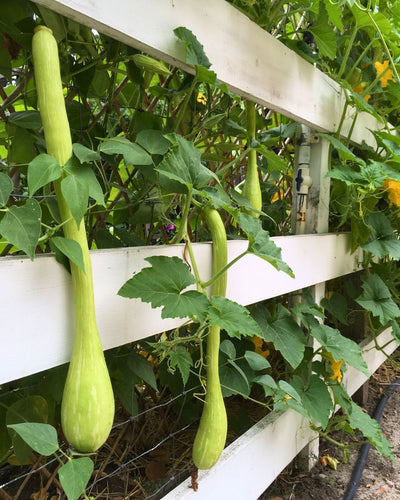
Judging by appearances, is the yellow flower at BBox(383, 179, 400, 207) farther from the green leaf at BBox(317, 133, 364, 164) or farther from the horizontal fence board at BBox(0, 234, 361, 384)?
the horizontal fence board at BBox(0, 234, 361, 384)

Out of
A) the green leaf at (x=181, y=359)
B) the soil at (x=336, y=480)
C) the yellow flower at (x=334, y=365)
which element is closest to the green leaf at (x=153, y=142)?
the green leaf at (x=181, y=359)

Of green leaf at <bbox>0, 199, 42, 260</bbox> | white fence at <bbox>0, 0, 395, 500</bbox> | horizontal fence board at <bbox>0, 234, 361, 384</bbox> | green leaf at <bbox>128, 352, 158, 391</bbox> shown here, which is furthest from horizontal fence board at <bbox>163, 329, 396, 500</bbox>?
green leaf at <bbox>0, 199, 42, 260</bbox>

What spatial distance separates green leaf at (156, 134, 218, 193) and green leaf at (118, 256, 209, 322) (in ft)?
0.37

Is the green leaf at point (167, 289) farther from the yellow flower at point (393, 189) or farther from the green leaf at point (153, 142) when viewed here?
the yellow flower at point (393, 189)

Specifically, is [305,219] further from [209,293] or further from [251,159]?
[209,293]

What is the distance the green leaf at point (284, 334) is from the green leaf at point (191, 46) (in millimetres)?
552

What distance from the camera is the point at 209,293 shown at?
0.83m

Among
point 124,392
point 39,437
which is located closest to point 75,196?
point 39,437

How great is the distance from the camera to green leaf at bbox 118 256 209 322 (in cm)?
57

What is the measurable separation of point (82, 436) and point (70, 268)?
0.19m

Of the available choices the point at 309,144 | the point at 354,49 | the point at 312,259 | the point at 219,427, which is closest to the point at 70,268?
→ the point at 219,427

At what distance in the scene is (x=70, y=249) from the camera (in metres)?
0.47

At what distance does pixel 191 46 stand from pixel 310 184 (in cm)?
71

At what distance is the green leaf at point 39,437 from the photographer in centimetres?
45
